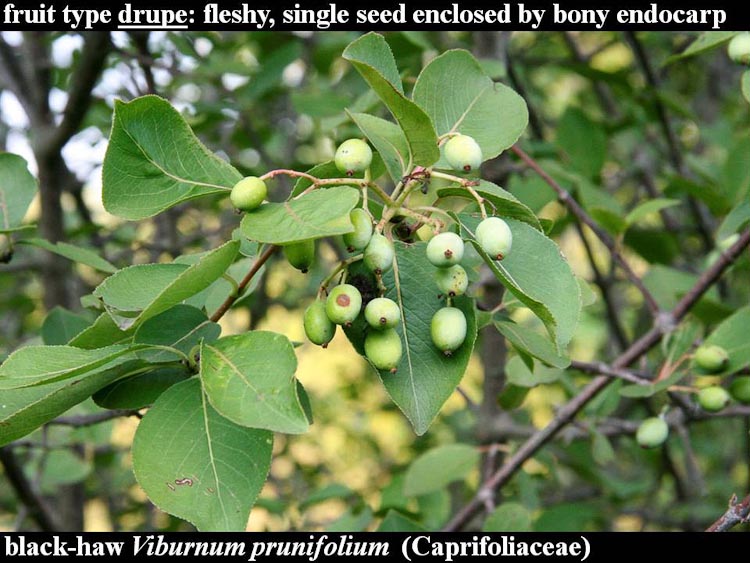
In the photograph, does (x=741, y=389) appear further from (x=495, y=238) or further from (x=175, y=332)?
(x=175, y=332)

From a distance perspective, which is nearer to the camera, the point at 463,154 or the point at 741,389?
the point at 463,154

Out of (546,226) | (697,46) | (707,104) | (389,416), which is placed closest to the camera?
(546,226)

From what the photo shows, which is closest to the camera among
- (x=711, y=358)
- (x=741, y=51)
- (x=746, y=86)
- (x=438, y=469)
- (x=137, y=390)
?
(x=137, y=390)

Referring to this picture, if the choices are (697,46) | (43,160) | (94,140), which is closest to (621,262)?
(697,46)

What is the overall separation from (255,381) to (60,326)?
718mm

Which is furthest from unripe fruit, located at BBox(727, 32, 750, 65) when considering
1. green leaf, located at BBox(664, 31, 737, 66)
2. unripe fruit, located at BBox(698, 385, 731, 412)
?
unripe fruit, located at BBox(698, 385, 731, 412)

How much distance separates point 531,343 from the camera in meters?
1.18

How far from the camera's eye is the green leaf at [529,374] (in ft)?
5.30

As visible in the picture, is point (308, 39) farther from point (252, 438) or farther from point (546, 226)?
point (252, 438)

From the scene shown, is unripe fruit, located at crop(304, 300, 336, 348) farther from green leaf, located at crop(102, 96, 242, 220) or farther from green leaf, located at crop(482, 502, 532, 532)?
green leaf, located at crop(482, 502, 532, 532)

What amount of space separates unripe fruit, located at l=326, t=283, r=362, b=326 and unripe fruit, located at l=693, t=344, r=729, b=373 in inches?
31.3

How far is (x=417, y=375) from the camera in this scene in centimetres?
104

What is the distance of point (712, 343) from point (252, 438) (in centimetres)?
92
